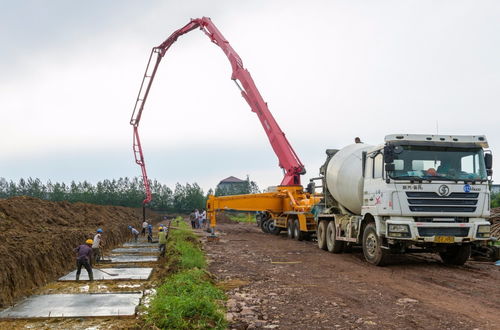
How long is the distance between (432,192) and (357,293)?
3.67m

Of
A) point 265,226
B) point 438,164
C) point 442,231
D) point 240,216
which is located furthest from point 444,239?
point 240,216

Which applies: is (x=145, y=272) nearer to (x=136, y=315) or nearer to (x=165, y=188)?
(x=136, y=315)

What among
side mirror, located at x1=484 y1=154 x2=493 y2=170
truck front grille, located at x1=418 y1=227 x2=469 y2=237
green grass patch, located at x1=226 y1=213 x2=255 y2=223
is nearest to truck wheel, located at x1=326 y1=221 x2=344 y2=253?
truck front grille, located at x1=418 y1=227 x2=469 y2=237

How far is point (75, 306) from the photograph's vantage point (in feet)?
26.4

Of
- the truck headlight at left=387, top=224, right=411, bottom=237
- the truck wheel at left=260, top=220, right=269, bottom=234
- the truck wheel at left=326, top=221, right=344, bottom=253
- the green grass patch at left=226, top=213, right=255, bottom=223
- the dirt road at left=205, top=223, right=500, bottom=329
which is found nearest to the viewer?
the dirt road at left=205, top=223, right=500, bottom=329

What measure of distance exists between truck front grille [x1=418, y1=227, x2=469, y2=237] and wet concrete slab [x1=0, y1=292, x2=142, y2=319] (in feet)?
21.0

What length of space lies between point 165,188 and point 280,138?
51.9 meters

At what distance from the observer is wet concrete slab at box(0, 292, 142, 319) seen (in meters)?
7.43

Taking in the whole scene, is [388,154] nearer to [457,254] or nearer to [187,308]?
[457,254]

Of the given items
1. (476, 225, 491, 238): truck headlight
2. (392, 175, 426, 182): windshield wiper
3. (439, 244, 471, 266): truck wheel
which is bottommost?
(439, 244, 471, 266): truck wheel

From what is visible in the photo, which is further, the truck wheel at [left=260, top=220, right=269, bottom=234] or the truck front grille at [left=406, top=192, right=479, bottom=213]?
the truck wheel at [left=260, top=220, right=269, bottom=234]

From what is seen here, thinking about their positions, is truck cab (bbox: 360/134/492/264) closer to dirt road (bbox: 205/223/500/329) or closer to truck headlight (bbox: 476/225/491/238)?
truck headlight (bbox: 476/225/491/238)

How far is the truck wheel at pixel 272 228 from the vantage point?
2461cm

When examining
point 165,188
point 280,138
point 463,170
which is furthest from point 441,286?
point 165,188
